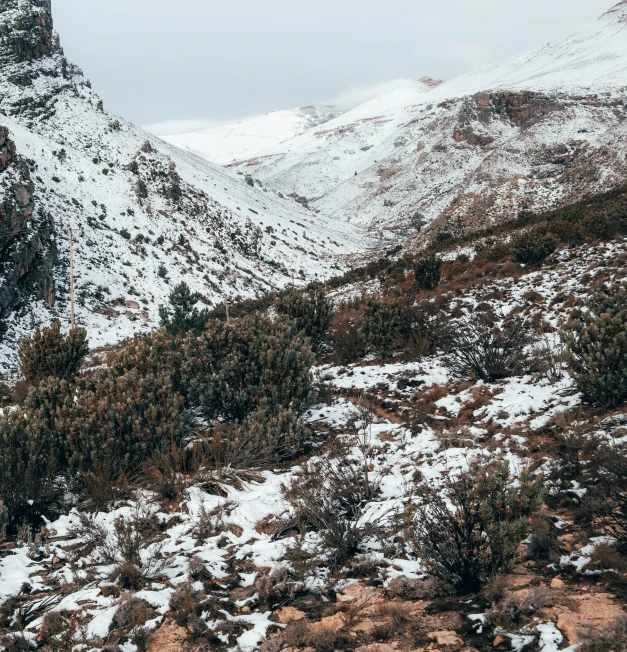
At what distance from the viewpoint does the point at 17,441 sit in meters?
5.38

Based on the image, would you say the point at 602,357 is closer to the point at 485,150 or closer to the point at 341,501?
the point at 341,501

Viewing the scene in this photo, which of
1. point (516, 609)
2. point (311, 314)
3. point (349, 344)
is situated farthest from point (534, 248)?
point (516, 609)

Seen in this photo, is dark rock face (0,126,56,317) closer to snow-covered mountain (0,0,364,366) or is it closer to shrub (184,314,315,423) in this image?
snow-covered mountain (0,0,364,366)

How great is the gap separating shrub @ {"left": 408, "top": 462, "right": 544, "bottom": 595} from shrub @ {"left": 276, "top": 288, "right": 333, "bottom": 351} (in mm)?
7561

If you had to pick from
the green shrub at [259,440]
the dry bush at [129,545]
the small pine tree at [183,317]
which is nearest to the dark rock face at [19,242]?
the small pine tree at [183,317]

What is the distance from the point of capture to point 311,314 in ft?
36.9

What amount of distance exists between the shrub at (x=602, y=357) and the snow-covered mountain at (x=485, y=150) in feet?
111

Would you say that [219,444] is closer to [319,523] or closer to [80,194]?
[319,523]

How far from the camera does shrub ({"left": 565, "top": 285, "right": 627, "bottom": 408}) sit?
5320 mm

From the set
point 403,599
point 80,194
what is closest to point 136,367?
point 403,599

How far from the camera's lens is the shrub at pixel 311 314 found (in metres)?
11.1

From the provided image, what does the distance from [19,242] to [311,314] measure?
22513 millimetres

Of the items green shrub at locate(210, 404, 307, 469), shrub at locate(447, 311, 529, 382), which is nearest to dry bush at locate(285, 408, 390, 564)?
green shrub at locate(210, 404, 307, 469)

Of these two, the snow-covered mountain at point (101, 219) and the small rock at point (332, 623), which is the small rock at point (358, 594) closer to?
the small rock at point (332, 623)
